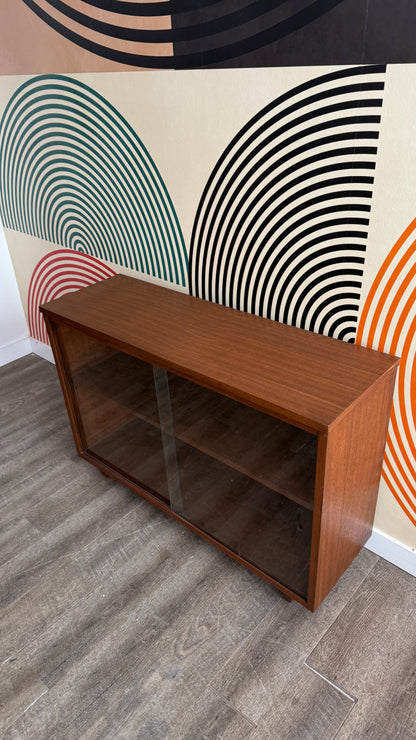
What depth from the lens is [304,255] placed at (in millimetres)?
1743

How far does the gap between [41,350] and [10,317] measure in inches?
11.0

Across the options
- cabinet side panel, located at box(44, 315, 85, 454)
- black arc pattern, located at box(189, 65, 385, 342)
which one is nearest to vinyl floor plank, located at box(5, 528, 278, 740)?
cabinet side panel, located at box(44, 315, 85, 454)

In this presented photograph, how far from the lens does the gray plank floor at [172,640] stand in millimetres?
1541

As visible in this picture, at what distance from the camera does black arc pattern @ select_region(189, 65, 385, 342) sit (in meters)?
1.49

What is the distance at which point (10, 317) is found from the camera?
3365 millimetres

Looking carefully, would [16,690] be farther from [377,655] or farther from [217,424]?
[377,655]

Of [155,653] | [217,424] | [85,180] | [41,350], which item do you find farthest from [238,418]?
[41,350]

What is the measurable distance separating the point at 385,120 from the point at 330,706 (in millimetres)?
→ 1665

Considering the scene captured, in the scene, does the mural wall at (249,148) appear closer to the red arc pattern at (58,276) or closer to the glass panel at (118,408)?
the red arc pattern at (58,276)

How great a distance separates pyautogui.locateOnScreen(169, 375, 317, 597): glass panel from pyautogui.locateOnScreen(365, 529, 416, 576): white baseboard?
42cm

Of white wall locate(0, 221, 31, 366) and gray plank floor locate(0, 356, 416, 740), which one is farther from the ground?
white wall locate(0, 221, 31, 366)

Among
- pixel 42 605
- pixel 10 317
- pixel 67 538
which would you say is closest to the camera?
pixel 42 605

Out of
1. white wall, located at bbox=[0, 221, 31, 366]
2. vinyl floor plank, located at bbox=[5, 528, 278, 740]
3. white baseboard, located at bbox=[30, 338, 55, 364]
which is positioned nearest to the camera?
vinyl floor plank, located at bbox=[5, 528, 278, 740]

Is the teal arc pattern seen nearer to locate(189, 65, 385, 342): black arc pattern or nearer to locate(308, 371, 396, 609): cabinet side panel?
locate(189, 65, 385, 342): black arc pattern
